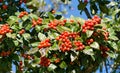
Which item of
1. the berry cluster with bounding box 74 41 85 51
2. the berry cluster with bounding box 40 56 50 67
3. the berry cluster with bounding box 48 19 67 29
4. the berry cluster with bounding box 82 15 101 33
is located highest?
the berry cluster with bounding box 48 19 67 29

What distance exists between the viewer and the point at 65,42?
17.1ft

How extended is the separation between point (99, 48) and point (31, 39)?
3.71 ft

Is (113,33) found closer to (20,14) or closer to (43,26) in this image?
(43,26)

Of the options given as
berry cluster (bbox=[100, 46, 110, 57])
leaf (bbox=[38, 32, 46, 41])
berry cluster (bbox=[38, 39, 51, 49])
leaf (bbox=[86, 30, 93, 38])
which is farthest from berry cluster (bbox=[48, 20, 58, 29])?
berry cluster (bbox=[100, 46, 110, 57])

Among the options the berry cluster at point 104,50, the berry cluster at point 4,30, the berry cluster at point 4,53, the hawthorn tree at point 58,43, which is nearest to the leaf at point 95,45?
the hawthorn tree at point 58,43

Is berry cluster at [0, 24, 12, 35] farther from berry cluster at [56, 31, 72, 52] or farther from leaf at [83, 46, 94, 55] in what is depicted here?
leaf at [83, 46, 94, 55]

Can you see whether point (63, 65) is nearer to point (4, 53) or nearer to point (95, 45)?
point (95, 45)

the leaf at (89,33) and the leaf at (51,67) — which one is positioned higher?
the leaf at (89,33)

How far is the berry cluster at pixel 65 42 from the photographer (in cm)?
520

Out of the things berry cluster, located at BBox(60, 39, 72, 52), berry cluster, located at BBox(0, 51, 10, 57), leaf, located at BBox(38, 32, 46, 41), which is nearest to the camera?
berry cluster, located at BBox(60, 39, 72, 52)

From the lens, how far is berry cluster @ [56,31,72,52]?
5199mm

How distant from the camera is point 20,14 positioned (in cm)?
605

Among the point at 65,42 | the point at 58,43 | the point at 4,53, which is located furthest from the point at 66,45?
the point at 4,53

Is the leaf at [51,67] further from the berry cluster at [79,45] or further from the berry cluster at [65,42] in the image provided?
the berry cluster at [79,45]
